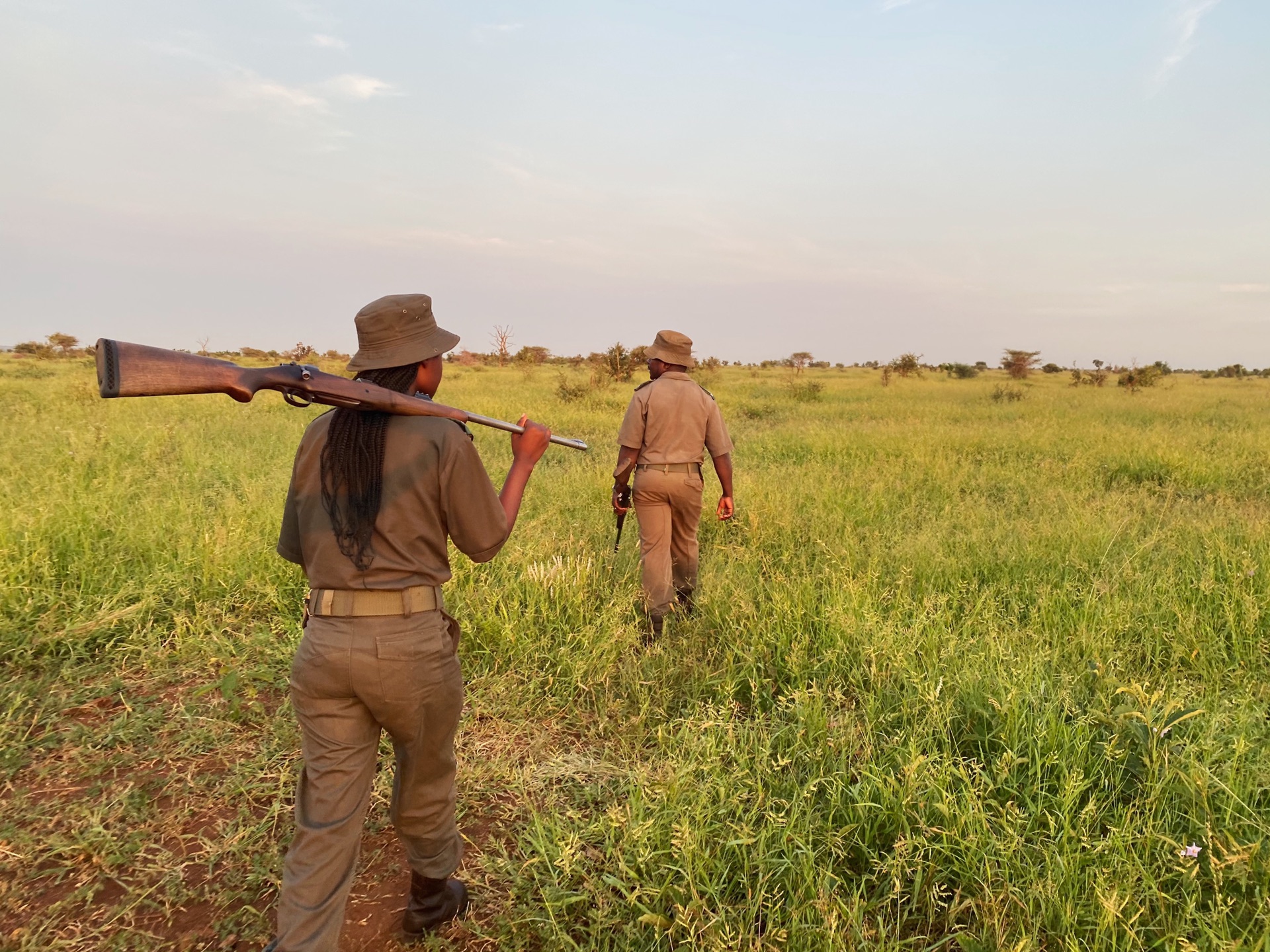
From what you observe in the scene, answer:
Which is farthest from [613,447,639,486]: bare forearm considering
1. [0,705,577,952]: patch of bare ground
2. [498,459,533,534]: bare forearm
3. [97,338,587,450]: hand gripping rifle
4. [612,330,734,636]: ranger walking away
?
[97,338,587,450]: hand gripping rifle

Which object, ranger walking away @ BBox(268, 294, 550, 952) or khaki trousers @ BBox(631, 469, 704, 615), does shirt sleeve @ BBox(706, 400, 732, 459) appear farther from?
ranger walking away @ BBox(268, 294, 550, 952)

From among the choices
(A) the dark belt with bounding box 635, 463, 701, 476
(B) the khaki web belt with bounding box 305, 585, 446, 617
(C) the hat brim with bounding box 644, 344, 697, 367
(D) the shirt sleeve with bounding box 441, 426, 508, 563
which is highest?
(C) the hat brim with bounding box 644, 344, 697, 367

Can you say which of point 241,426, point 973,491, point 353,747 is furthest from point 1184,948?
point 241,426

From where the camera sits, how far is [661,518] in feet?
13.5

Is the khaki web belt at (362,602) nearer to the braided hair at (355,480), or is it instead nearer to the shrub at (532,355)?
the braided hair at (355,480)

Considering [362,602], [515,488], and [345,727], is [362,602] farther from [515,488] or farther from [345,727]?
[515,488]

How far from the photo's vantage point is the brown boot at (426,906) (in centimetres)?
199

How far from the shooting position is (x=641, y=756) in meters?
2.82

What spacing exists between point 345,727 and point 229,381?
35.6 inches

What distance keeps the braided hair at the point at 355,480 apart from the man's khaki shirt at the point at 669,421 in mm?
2448

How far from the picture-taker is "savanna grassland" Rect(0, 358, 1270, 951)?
1.98 m

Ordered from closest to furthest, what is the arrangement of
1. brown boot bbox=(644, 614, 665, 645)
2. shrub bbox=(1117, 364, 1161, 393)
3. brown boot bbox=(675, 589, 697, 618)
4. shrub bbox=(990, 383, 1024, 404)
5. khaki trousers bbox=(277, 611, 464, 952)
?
1. khaki trousers bbox=(277, 611, 464, 952)
2. brown boot bbox=(644, 614, 665, 645)
3. brown boot bbox=(675, 589, 697, 618)
4. shrub bbox=(990, 383, 1024, 404)
5. shrub bbox=(1117, 364, 1161, 393)

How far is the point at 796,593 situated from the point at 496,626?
1.64 m

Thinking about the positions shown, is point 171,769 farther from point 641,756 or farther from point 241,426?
point 241,426
